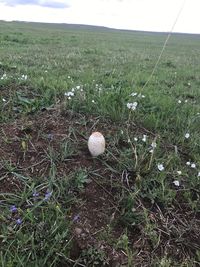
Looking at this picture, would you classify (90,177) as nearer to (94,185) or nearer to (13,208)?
(94,185)

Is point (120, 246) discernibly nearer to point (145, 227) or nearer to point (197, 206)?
point (145, 227)

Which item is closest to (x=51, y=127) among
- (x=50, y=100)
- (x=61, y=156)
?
(x=61, y=156)

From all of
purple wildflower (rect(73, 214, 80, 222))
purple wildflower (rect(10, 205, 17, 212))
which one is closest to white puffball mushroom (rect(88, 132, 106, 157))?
purple wildflower (rect(73, 214, 80, 222))

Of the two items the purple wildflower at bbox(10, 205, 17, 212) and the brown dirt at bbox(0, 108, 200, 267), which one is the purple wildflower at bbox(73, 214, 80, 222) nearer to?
the brown dirt at bbox(0, 108, 200, 267)

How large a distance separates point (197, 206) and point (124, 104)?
1888mm

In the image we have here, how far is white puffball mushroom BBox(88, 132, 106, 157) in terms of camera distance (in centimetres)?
341

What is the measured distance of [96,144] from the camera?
3.42m

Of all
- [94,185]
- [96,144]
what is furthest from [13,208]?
[96,144]

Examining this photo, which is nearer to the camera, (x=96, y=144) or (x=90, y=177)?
(x=90, y=177)

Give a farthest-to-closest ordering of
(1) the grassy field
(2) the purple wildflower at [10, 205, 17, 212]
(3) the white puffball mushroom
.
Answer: (3) the white puffball mushroom
(2) the purple wildflower at [10, 205, 17, 212]
(1) the grassy field

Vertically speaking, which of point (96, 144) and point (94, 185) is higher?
point (96, 144)

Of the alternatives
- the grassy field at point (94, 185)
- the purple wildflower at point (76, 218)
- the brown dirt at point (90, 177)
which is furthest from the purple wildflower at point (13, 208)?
the purple wildflower at point (76, 218)

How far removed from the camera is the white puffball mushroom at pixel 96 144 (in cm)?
341

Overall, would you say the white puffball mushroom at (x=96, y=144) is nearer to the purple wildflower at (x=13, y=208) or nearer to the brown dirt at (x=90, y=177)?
the brown dirt at (x=90, y=177)
